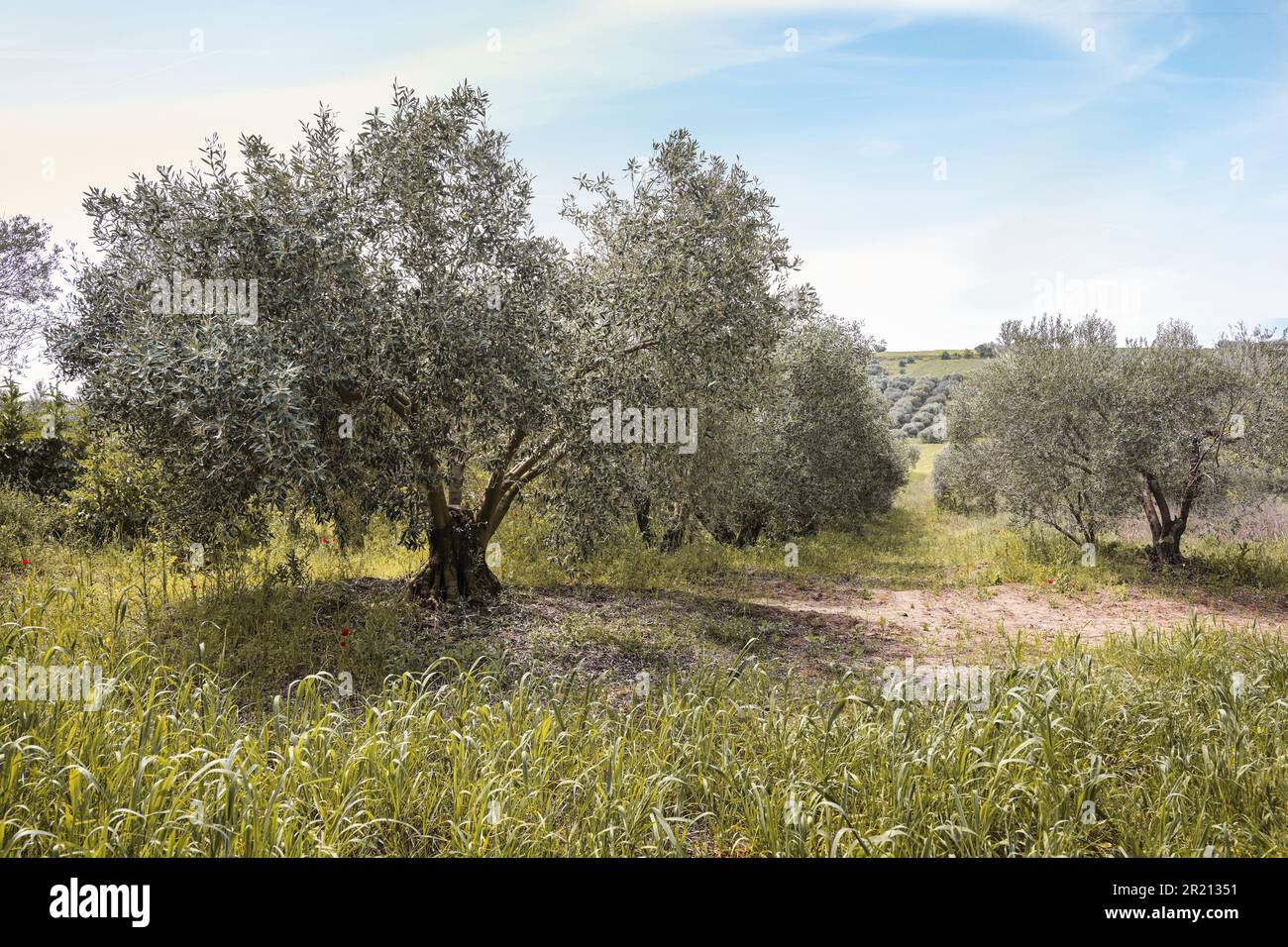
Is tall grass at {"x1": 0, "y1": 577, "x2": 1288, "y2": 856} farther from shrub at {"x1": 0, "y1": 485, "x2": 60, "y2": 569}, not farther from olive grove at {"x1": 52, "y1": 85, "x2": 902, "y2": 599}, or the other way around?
shrub at {"x1": 0, "y1": 485, "x2": 60, "y2": 569}

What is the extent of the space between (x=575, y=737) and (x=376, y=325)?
19.9 feet

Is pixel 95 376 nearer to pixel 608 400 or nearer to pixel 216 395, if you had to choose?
pixel 216 395

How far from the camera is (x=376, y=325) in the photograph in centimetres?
955

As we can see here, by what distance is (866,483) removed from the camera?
3083 cm

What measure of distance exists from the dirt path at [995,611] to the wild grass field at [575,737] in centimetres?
128

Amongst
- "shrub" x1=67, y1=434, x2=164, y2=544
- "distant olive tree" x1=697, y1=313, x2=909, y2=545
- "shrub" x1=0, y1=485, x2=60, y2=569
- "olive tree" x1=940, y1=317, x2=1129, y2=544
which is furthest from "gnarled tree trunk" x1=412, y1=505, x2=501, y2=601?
"olive tree" x1=940, y1=317, x2=1129, y2=544

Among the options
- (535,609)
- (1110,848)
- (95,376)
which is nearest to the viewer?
(1110,848)

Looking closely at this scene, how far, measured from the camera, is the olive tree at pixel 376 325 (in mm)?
8586

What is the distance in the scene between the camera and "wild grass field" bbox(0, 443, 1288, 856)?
4.80m

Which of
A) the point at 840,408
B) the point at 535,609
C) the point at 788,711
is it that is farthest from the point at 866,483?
the point at 788,711

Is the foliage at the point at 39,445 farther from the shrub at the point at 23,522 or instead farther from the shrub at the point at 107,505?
the shrub at the point at 107,505

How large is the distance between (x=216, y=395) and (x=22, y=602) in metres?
4.56

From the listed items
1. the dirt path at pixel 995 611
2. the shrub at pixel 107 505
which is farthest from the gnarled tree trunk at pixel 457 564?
the dirt path at pixel 995 611

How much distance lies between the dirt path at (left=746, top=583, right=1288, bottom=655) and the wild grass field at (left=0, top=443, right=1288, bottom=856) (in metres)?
1.28
